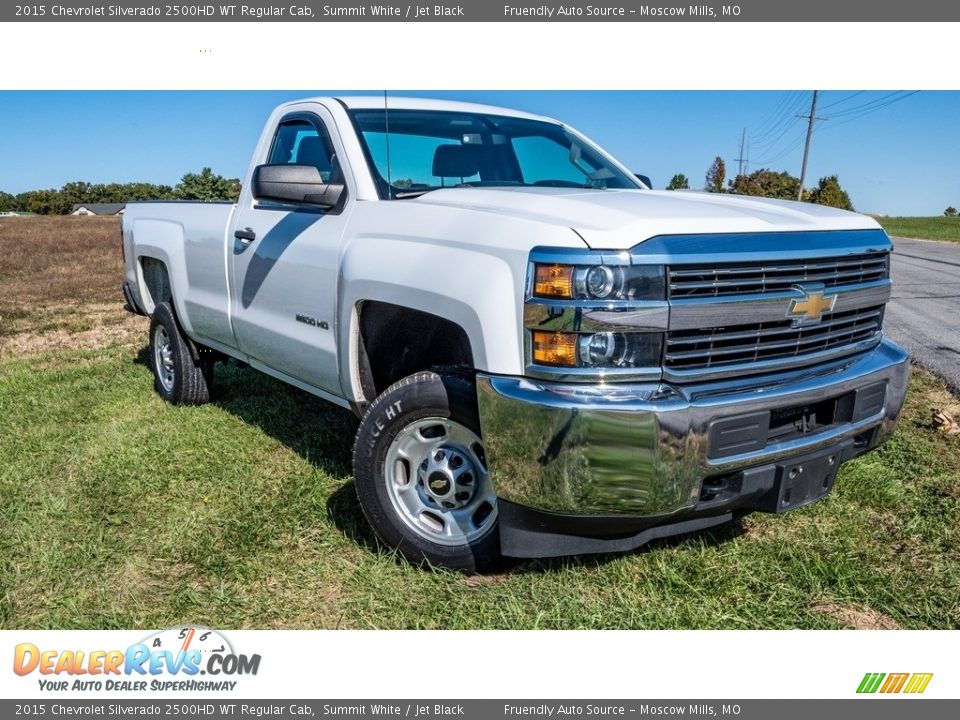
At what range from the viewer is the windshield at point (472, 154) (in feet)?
12.9

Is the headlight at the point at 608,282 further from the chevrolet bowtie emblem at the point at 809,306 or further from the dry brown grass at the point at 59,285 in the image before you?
the dry brown grass at the point at 59,285

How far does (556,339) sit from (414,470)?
0.99 metres

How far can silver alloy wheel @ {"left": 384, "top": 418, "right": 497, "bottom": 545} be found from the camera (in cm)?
316

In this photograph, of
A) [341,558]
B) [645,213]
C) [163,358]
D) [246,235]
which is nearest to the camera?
[645,213]

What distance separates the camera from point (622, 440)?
256cm

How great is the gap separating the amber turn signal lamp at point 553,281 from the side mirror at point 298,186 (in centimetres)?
148

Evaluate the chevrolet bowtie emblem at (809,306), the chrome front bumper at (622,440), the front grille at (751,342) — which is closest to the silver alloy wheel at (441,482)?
the chrome front bumper at (622,440)

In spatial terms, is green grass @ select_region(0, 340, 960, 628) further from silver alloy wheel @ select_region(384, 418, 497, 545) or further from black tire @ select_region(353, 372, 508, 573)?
silver alloy wheel @ select_region(384, 418, 497, 545)

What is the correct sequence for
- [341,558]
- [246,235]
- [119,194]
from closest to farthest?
[341,558] < [246,235] < [119,194]

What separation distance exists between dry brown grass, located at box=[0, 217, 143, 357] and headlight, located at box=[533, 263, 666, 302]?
7858 millimetres

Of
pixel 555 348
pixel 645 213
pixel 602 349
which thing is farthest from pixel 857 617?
pixel 645 213

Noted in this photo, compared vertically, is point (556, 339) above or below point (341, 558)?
above

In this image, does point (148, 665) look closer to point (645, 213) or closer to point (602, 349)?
point (602, 349)

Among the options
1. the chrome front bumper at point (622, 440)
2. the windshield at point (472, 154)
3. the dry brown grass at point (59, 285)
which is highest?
the windshield at point (472, 154)
